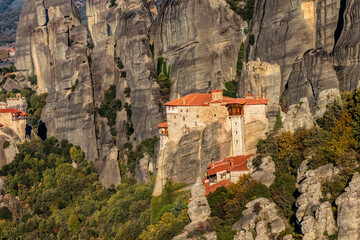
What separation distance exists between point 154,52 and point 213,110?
22.1 m

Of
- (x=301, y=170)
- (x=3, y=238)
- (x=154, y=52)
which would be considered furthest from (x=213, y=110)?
(x=3, y=238)

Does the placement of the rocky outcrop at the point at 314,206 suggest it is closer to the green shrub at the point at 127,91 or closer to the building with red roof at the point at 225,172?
the building with red roof at the point at 225,172

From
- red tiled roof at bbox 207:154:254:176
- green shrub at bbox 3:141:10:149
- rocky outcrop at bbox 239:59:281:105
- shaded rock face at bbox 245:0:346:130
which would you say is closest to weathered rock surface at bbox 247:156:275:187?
red tiled roof at bbox 207:154:254:176

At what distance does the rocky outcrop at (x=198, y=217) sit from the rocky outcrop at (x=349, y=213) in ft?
32.8

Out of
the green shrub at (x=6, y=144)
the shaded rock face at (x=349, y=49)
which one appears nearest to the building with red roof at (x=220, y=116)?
the shaded rock face at (x=349, y=49)

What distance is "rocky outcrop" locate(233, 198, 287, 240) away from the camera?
40.4m

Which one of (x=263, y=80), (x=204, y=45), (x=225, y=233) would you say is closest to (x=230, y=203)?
(x=225, y=233)

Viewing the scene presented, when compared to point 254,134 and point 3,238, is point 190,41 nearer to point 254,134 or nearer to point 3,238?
point 254,134

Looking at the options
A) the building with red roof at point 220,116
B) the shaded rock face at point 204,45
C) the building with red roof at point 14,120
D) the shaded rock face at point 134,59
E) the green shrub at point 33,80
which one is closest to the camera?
the building with red roof at point 220,116

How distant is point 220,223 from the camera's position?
43.8 metres

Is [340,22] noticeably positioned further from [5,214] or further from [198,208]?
[5,214]

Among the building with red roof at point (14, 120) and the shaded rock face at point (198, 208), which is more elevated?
the building with red roof at point (14, 120)

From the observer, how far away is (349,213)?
3572 centimetres

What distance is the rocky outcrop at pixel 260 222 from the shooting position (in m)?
40.4
